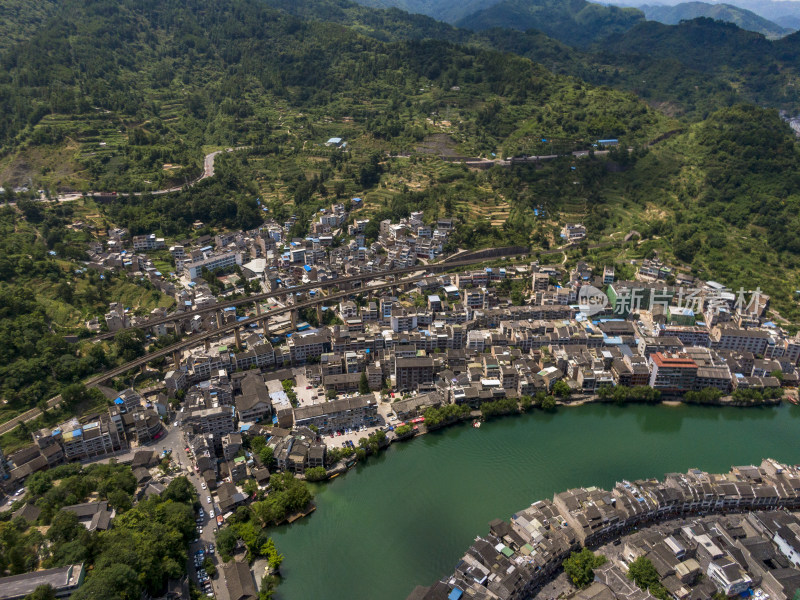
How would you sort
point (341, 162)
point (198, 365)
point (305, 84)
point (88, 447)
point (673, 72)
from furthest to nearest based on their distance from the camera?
1. point (673, 72)
2. point (305, 84)
3. point (341, 162)
4. point (198, 365)
5. point (88, 447)

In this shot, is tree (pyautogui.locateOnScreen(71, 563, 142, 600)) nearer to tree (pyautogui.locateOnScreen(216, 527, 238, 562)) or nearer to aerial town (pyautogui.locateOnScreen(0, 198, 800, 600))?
aerial town (pyautogui.locateOnScreen(0, 198, 800, 600))

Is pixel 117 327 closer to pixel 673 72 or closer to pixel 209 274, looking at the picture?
pixel 209 274

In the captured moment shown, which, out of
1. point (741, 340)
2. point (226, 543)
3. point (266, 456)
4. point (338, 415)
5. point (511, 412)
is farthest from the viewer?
point (741, 340)

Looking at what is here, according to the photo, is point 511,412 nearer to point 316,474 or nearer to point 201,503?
point 316,474

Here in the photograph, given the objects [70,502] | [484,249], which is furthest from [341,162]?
[70,502]

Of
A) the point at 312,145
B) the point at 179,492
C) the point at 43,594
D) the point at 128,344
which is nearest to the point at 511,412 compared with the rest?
the point at 179,492

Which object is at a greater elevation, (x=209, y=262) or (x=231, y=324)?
(x=209, y=262)
